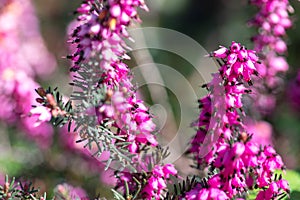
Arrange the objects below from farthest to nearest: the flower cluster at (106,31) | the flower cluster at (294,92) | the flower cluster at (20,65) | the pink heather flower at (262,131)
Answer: the flower cluster at (294,92), the pink heather flower at (262,131), the flower cluster at (20,65), the flower cluster at (106,31)

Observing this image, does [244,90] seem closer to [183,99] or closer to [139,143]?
[139,143]

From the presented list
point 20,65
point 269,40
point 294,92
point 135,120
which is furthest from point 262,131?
point 135,120

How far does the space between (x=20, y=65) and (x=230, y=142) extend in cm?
223

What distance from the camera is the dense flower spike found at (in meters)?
1.57

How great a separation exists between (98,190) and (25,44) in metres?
1.74

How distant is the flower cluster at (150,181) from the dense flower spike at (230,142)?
0.45 feet

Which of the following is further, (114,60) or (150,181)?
(150,181)

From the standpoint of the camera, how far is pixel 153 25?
568cm

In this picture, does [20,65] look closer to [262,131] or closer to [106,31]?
[262,131]

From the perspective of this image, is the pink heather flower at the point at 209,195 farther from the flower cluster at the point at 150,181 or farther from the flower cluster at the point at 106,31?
the flower cluster at the point at 106,31

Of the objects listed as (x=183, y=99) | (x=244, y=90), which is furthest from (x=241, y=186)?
(x=183, y=99)

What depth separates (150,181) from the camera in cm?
177

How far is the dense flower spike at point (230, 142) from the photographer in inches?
61.8

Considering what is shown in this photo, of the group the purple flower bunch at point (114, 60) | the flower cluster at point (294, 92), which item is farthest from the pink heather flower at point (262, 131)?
the purple flower bunch at point (114, 60)
